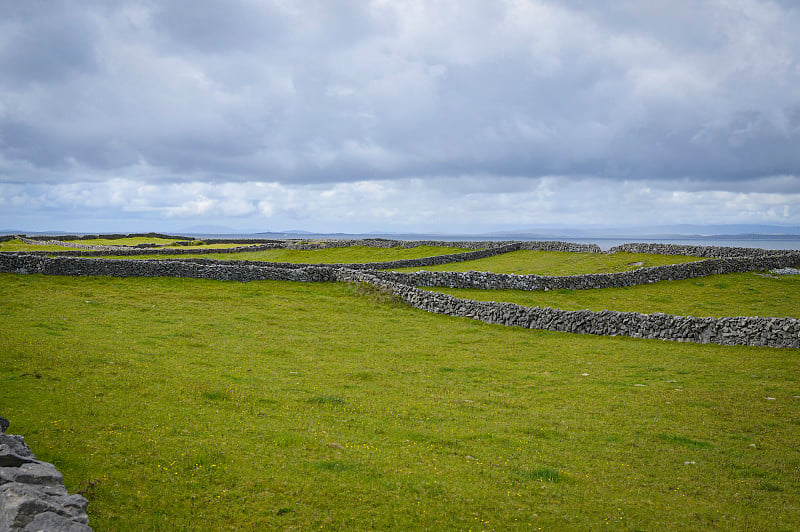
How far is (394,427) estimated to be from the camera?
38.9ft

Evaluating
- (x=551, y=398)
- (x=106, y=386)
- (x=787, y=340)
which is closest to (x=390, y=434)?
Answer: (x=551, y=398)

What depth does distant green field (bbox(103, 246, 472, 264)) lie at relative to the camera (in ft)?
182

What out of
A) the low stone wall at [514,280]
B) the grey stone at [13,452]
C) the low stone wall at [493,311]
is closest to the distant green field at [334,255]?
the low stone wall at [493,311]

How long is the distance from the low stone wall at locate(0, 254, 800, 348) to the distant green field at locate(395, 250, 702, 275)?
438 inches

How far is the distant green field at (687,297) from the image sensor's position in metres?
27.6

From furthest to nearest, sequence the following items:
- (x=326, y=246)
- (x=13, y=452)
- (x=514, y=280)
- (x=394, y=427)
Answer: (x=326, y=246) < (x=514, y=280) < (x=394, y=427) < (x=13, y=452)

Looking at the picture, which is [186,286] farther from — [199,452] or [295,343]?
[199,452]

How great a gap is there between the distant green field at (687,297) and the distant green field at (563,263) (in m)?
7.53

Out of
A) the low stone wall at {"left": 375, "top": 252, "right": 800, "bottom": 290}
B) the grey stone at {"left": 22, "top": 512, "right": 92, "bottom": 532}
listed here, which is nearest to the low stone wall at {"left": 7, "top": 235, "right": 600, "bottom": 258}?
the low stone wall at {"left": 375, "top": 252, "right": 800, "bottom": 290}

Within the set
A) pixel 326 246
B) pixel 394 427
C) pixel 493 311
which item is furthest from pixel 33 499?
pixel 326 246

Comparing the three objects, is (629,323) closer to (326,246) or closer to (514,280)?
(514,280)

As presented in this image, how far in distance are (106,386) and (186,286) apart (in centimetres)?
2062

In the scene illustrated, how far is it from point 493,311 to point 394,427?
15107 mm

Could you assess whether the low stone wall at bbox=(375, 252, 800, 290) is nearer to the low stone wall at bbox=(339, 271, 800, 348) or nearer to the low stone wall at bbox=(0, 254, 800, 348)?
the low stone wall at bbox=(0, 254, 800, 348)
